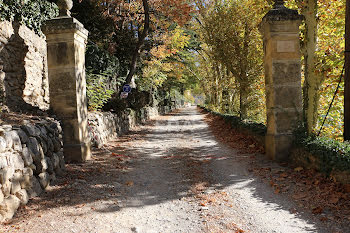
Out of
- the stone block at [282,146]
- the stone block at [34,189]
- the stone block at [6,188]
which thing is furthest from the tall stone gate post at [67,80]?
the stone block at [282,146]

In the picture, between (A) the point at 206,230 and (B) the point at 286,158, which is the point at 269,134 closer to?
(B) the point at 286,158

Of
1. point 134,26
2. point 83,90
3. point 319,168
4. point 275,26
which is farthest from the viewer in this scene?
point 134,26

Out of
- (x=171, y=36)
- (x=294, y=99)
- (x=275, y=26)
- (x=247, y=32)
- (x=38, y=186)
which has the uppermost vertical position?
(x=171, y=36)

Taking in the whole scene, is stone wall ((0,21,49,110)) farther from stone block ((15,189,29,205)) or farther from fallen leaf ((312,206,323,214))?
fallen leaf ((312,206,323,214))

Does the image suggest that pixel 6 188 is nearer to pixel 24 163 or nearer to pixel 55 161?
pixel 24 163

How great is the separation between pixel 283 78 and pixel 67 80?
466 centimetres

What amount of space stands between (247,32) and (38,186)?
10.0 m

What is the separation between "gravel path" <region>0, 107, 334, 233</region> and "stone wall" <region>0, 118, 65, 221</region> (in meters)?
0.17

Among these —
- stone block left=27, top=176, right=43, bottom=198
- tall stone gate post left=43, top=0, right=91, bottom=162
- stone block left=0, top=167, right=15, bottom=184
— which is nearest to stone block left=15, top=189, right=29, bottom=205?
stone block left=27, top=176, right=43, bottom=198

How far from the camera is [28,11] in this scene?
8039 millimetres

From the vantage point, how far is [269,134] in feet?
18.5

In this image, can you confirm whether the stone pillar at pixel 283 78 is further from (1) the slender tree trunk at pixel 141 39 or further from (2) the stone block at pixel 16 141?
(1) the slender tree trunk at pixel 141 39

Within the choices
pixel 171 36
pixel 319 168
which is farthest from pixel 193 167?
pixel 171 36

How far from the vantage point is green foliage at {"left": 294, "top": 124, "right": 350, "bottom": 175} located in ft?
11.8
